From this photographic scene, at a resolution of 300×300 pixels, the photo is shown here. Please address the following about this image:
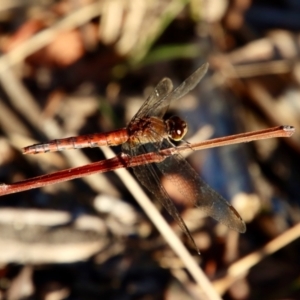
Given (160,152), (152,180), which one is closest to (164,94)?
(160,152)

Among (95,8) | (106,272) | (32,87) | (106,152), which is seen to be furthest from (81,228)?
(95,8)

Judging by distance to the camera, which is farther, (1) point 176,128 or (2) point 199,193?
(1) point 176,128

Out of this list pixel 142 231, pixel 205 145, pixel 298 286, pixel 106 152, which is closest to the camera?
pixel 205 145

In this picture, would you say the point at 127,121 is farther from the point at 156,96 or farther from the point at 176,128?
the point at 176,128

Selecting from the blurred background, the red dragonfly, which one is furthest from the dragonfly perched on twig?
the blurred background

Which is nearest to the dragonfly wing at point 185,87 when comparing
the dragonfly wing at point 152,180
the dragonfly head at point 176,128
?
the dragonfly head at point 176,128

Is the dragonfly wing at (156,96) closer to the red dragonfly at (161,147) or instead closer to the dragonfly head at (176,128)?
the red dragonfly at (161,147)

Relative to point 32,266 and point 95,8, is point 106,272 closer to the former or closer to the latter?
point 32,266
